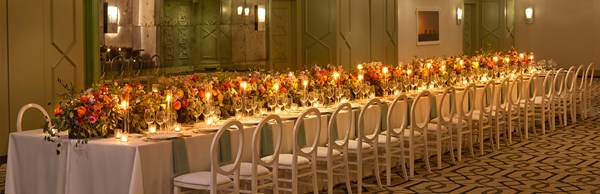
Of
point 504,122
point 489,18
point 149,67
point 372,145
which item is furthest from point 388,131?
point 489,18

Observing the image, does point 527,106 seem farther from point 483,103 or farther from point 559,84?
point 559,84

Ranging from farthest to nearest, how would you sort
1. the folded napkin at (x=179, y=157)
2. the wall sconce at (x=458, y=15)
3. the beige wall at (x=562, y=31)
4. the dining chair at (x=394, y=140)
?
1. the beige wall at (x=562, y=31)
2. the wall sconce at (x=458, y=15)
3. the dining chair at (x=394, y=140)
4. the folded napkin at (x=179, y=157)

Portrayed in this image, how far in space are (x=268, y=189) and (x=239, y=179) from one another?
1.01m

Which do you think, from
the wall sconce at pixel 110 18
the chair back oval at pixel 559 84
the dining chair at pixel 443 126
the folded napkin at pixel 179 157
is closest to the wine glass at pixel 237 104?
the folded napkin at pixel 179 157

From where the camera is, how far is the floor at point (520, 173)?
842 cm

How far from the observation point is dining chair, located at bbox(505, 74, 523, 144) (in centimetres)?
1108

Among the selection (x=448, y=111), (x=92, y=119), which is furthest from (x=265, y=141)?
(x=448, y=111)

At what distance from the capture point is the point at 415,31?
61.6ft

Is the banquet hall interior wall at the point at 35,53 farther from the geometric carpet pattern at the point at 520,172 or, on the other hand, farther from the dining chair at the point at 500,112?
the dining chair at the point at 500,112

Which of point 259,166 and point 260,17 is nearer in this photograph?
point 259,166

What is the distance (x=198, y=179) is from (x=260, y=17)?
29.2 feet

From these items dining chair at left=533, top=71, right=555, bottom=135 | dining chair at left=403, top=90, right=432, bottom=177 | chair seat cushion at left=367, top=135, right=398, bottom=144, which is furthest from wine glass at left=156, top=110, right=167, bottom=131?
dining chair at left=533, top=71, right=555, bottom=135

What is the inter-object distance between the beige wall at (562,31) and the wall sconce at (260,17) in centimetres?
1110

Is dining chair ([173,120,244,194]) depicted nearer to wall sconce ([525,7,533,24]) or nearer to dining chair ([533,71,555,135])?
dining chair ([533,71,555,135])
